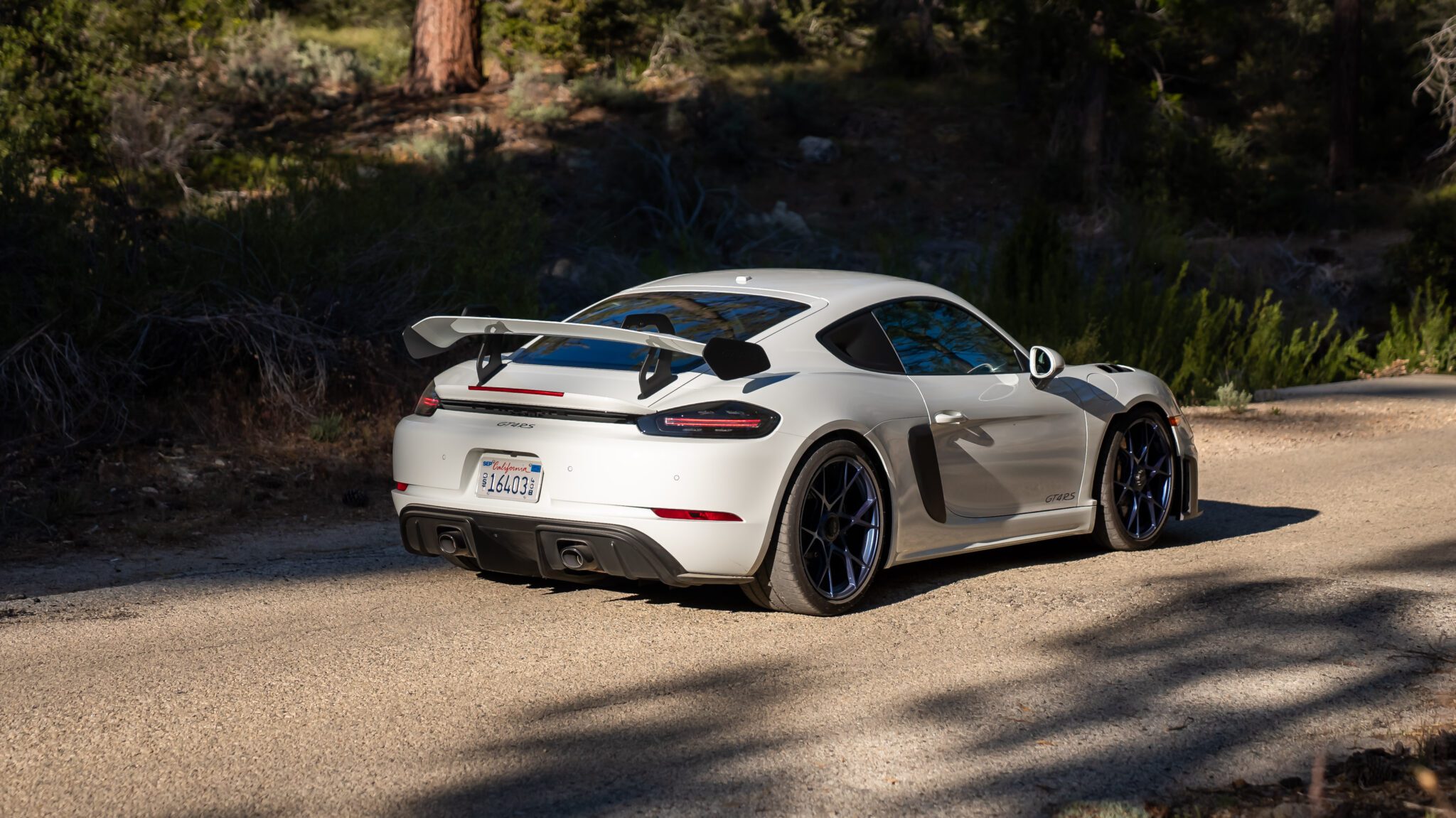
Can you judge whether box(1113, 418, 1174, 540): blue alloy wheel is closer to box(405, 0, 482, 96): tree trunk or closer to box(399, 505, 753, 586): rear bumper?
box(399, 505, 753, 586): rear bumper

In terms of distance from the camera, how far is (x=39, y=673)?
5652 mm

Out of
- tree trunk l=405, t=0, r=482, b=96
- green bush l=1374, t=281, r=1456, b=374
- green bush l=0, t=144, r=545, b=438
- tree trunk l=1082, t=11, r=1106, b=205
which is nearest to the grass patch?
tree trunk l=405, t=0, r=482, b=96

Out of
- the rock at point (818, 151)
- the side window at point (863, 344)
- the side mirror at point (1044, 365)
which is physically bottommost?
the side mirror at point (1044, 365)

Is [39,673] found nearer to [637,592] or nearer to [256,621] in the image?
[256,621]

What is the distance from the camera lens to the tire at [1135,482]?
26.5 feet

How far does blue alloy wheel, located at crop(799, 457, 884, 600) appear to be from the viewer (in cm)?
643

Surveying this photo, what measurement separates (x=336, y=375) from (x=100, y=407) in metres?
1.90

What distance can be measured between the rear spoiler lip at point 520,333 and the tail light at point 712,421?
0.77 ft

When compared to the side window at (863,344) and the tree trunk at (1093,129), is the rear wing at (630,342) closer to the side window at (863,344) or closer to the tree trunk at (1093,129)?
the side window at (863,344)

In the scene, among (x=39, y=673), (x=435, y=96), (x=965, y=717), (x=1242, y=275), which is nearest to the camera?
(x=965, y=717)

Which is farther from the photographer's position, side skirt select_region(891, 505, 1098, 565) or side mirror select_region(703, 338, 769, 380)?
side skirt select_region(891, 505, 1098, 565)

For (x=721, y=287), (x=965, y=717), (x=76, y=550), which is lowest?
(x=76, y=550)

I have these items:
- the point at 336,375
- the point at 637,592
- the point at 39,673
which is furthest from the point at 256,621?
the point at 336,375

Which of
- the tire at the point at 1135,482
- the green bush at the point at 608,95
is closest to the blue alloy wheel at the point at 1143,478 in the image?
the tire at the point at 1135,482
